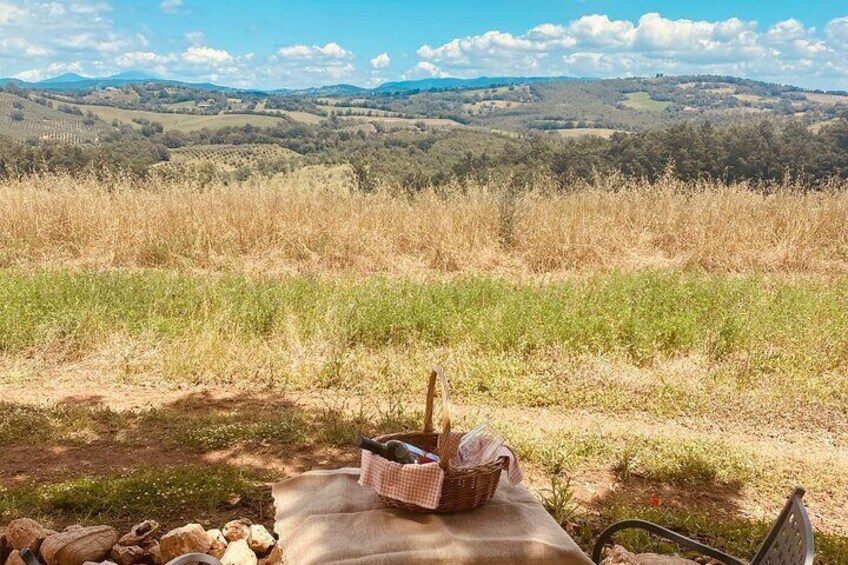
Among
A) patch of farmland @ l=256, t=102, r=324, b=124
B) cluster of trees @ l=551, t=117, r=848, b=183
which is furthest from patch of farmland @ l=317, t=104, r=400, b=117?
cluster of trees @ l=551, t=117, r=848, b=183

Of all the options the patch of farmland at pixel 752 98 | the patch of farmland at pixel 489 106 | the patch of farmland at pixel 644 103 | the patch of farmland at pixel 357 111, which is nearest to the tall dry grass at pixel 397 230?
the patch of farmland at pixel 752 98

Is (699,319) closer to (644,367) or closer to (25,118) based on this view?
(644,367)

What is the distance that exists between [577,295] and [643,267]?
8.24ft

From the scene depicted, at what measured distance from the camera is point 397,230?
396 inches

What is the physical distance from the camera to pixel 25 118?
162 ft

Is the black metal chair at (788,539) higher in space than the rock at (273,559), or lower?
higher

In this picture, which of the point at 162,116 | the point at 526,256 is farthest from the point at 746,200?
the point at 162,116

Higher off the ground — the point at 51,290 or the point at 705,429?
the point at 51,290

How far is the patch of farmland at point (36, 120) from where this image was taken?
44.3 m

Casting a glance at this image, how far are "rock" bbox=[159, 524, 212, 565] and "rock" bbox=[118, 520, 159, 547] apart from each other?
0.44 feet

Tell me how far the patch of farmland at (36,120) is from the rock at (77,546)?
45.1 m

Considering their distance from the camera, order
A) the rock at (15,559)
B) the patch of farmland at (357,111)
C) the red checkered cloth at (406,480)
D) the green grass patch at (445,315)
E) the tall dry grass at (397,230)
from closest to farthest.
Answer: the red checkered cloth at (406,480), the rock at (15,559), the green grass patch at (445,315), the tall dry grass at (397,230), the patch of farmland at (357,111)

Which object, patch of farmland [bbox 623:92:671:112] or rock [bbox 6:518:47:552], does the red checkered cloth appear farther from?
patch of farmland [bbox 623:92:671:112]

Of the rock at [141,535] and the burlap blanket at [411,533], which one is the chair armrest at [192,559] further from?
the rock at [141,535]
